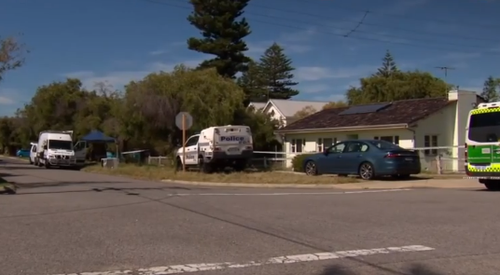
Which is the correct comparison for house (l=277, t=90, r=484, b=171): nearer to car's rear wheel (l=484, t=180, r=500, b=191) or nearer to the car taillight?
the car taillight

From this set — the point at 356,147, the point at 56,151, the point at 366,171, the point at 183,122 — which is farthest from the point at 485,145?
the point at 56,151

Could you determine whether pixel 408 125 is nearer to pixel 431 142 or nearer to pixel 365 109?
pixel 431 142

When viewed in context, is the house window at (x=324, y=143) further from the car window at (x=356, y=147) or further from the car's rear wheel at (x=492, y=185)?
the car's rear wheel at (x=492, y=185)

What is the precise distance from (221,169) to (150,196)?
11.5m

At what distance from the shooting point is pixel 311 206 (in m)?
13.1

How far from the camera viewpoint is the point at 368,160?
21281 mm

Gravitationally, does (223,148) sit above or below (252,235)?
above

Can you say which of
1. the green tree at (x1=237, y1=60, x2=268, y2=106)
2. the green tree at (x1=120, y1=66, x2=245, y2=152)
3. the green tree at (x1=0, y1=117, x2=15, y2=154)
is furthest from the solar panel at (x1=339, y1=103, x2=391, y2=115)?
the green tree at (x1=0, y1=117, x2=15, y2=154)

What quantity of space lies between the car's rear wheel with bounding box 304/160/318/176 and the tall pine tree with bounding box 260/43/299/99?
67.5 meters

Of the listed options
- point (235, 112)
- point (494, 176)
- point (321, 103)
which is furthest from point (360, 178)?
point (321, 103)

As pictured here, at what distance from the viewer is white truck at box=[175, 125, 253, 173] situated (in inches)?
1011

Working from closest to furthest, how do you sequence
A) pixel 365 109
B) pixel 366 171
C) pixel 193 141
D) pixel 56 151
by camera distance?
pixel 366 171 → pixel 193 141 → pixel 365 109 → pixel 56 151

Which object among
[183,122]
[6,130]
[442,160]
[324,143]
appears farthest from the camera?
[6,130]

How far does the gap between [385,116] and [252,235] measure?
82.4ft
